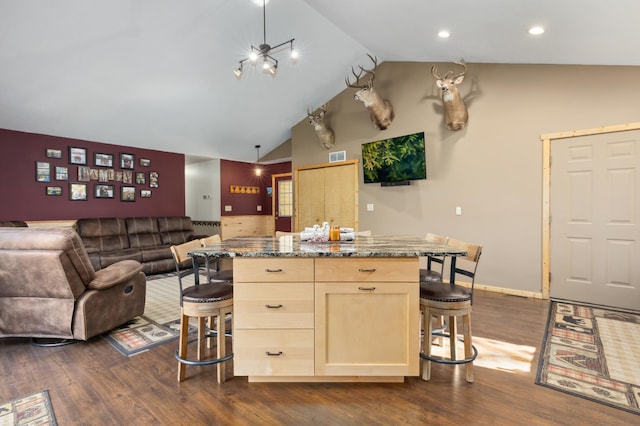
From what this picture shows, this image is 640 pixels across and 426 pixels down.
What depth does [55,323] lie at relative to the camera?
8.99 ft

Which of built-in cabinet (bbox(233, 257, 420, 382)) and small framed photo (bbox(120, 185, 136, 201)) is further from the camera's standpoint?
small framed photo (bbox(120, 185, 136, 201))

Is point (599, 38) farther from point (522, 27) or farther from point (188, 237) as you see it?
point (188, 237)

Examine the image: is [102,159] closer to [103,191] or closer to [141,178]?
[103,191]

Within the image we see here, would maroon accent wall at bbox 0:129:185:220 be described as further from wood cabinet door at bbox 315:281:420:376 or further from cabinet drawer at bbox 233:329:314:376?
wood cabinet door at bbox 315:281:420:376

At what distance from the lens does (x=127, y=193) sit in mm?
6297

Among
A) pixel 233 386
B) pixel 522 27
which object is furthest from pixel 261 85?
pixel 233 386

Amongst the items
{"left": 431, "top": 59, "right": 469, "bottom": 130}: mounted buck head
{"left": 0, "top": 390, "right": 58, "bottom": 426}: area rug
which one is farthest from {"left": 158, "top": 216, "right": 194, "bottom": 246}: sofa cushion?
{"left": 431, "top": 59, "right": 469, "bottom": 130}: mounted buck head

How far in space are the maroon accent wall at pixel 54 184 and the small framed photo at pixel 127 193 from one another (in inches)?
2.5

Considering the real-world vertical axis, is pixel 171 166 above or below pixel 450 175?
above

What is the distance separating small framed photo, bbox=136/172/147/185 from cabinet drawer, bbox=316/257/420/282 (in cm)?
575

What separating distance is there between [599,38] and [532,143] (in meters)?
1.32

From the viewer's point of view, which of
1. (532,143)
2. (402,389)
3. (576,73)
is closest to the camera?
(402,389)

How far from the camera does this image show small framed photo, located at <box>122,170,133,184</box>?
6.24 meters

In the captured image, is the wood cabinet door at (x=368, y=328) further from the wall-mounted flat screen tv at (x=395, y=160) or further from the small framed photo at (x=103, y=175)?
the small framed photo at (x=103, y=175)
